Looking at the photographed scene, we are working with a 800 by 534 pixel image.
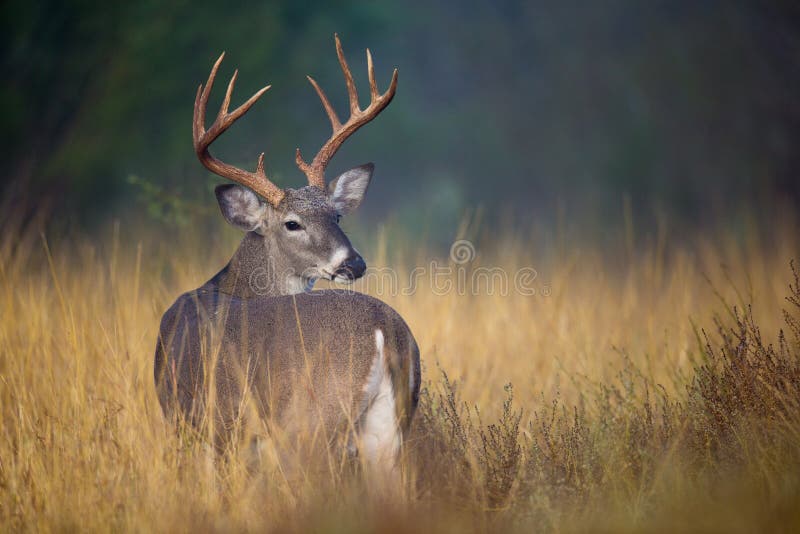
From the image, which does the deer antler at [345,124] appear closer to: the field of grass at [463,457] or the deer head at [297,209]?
the deer head at [297,209]

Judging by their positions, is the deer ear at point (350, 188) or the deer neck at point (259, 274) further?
the deer ear at point (350, 188)

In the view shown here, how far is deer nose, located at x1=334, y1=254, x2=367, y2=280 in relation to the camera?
5465mm

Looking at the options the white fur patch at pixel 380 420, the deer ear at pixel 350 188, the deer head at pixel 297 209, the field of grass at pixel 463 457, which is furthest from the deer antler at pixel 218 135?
the white fur patch at pixel 380 420

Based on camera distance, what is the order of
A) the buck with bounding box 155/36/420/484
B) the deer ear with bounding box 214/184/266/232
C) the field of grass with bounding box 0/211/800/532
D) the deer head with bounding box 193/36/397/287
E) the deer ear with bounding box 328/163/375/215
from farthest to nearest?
1. the deer ear with bounding box 328/163/375/215
2. the deer ear with bounding box 214/184/266/232
3. the deer head with bounding box 193/36/397/287
4. the buck with bounding box 155/36/420/484
5. the field of grass with bounding box 0/211/800/532

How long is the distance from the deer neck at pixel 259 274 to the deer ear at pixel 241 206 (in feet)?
0.39

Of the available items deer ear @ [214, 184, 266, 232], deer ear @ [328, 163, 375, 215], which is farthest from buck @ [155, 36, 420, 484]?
deer ear @ [328, 163, 375, 215]

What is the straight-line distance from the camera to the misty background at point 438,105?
12781 millimetres

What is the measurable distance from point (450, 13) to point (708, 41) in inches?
382

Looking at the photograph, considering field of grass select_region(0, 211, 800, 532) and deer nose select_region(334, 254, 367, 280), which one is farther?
deer nose select_region(334, 254, 367, 280)

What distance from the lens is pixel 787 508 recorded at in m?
3.51

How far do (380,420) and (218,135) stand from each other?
234cm

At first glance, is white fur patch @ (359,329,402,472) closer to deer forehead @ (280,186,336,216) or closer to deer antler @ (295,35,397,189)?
deer forehead @ (280,186,336,216)

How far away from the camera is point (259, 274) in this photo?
5.66 meters

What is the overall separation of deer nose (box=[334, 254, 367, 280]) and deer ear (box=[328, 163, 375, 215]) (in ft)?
2.72
